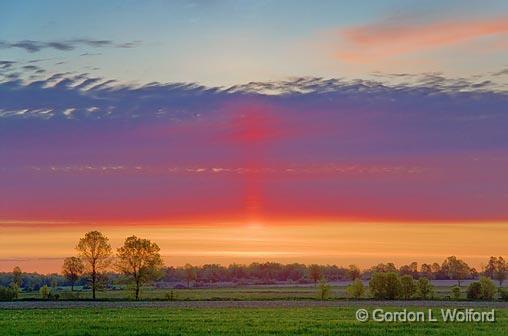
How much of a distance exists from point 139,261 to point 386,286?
39.5 meters

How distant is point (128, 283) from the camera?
11456cm

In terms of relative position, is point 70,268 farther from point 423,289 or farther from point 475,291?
point 475,291

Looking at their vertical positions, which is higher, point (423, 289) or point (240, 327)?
point (240, 327)

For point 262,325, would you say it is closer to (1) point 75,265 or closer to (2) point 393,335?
(2) point 393,335

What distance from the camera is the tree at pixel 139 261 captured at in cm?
11156

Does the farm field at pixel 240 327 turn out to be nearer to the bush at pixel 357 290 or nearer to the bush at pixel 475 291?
the bush at pixel 475 291

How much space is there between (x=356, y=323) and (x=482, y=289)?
58.5 meters

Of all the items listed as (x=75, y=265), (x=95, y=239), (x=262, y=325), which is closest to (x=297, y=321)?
(x=262, y=325)

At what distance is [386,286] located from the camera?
97.3 m

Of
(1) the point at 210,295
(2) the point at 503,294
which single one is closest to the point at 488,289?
(2) the point at 503,294

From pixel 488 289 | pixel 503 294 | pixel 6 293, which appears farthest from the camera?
pixel 6 293

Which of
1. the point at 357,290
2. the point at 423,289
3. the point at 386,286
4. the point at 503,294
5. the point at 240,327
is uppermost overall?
the point at 240,327

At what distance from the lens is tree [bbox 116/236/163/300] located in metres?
112

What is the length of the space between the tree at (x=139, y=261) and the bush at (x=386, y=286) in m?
34.8
